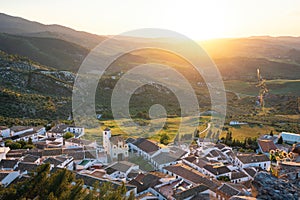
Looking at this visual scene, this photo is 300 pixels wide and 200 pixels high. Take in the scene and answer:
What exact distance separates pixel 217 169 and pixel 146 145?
335 inches

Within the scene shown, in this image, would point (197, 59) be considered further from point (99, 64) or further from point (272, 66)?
point (99, 64)

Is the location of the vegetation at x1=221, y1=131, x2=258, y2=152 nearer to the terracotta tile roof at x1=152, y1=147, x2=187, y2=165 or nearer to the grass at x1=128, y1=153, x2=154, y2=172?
the terracotta tile roof at x1=152, y1=147, x2=187, y2=165

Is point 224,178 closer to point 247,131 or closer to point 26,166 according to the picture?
point 26,166

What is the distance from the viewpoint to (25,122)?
42.2 meters

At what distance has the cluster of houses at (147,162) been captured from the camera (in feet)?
70.3

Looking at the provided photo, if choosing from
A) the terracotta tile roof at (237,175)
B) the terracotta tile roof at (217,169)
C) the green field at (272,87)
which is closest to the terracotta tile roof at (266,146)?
the terracotta tile roof at (237,175)

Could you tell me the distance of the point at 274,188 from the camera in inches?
564

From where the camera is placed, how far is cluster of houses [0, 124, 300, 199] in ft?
70.3

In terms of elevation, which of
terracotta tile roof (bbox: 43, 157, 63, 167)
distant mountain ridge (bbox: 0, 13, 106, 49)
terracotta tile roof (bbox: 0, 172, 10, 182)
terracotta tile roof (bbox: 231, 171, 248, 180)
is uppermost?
distant mountain ridge (bbox: 0, 13, 106, 49)

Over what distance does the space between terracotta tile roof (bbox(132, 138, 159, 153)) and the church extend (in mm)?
2081

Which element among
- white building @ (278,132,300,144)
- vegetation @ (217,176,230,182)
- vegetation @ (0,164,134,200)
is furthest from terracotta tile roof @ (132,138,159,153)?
white building @ (278,132,300,144)

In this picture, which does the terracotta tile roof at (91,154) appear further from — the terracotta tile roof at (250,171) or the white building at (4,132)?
the terracotta tile roof at (250,171)

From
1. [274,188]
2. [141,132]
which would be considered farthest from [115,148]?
[274,188]

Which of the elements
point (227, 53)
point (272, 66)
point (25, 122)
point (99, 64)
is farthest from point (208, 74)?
point (25, 122)
